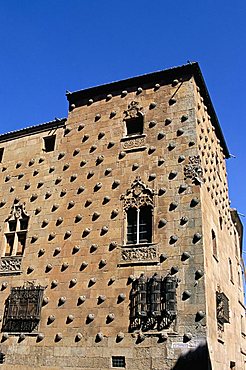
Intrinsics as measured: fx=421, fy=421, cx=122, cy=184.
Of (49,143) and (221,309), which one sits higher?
(49,143)

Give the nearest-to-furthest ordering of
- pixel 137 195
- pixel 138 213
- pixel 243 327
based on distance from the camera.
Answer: pixel 138 213 < pixel 137 195 < pixel 243 327

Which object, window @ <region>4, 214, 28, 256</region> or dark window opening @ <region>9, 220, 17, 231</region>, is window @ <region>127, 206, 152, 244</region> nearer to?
window @ <region>4, 214, 28, 256</region>

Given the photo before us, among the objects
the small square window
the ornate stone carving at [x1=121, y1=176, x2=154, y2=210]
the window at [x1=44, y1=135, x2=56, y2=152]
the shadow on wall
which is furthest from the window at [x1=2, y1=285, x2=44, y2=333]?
the window at [x1=44, y1=135, x2=56, y2=152]

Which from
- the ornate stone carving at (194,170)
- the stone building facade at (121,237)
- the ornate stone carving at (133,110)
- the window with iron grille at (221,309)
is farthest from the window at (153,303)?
the ornate stone carving at (133,110)

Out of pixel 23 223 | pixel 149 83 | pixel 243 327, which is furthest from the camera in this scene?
pixel 243 327

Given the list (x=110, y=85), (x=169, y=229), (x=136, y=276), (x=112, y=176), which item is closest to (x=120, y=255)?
(x=136, y=276)

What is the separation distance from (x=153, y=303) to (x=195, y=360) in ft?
5.43

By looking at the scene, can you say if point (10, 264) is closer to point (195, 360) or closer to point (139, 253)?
point (139, 253)

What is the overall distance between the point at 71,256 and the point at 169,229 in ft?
10.3

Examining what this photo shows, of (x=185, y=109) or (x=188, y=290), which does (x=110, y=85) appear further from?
(x=188, y=290)

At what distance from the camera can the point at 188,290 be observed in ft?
34.8

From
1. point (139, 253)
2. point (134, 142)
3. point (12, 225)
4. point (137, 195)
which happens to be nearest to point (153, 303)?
point (139, 253)

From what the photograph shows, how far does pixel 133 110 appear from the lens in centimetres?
1381

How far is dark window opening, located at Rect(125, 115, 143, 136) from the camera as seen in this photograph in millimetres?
13634
